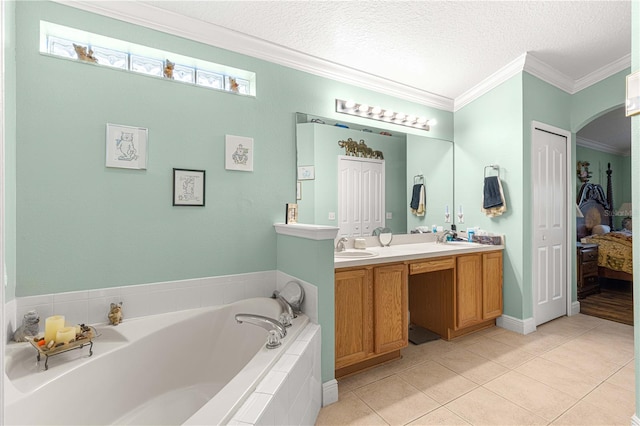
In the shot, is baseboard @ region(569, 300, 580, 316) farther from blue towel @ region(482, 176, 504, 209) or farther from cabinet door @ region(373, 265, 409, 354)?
cabinet door @ region(373, 265, 409, 354)

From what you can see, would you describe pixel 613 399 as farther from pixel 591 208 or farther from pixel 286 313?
pixel 591 208

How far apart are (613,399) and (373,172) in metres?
2.30

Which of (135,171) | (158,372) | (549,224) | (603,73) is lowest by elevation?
(158,372)

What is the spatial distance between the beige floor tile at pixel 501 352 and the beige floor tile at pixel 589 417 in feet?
1.66

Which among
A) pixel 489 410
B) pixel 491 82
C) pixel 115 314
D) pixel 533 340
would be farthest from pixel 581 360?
pixel 115 314

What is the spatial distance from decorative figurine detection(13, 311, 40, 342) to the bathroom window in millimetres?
1519

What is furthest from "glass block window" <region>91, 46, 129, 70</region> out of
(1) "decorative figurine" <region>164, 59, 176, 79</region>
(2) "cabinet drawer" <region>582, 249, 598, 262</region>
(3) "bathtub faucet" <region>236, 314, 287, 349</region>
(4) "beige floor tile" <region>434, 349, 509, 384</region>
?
(2) "cabinet drawer" <region>582, 249, 598, 262</region>

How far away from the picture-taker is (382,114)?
303 centimetres

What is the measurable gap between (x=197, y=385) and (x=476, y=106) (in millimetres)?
3704

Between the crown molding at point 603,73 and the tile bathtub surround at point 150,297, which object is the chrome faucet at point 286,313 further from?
the crown molding at point 603,73

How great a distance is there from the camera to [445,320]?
9.16 ft

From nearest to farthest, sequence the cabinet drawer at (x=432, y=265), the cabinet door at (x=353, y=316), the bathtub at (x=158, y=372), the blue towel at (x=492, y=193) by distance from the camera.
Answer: the bathtub at (x=158, y=372), the cabinet door at (x=353, y=316), the cabinet drawer at (x=432, y=265), the blue towel at (x=492, y=193)

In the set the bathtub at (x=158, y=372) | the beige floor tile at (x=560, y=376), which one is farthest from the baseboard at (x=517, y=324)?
the bathtub at (x=158, y=372)

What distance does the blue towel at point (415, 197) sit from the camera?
3189 millimetres
